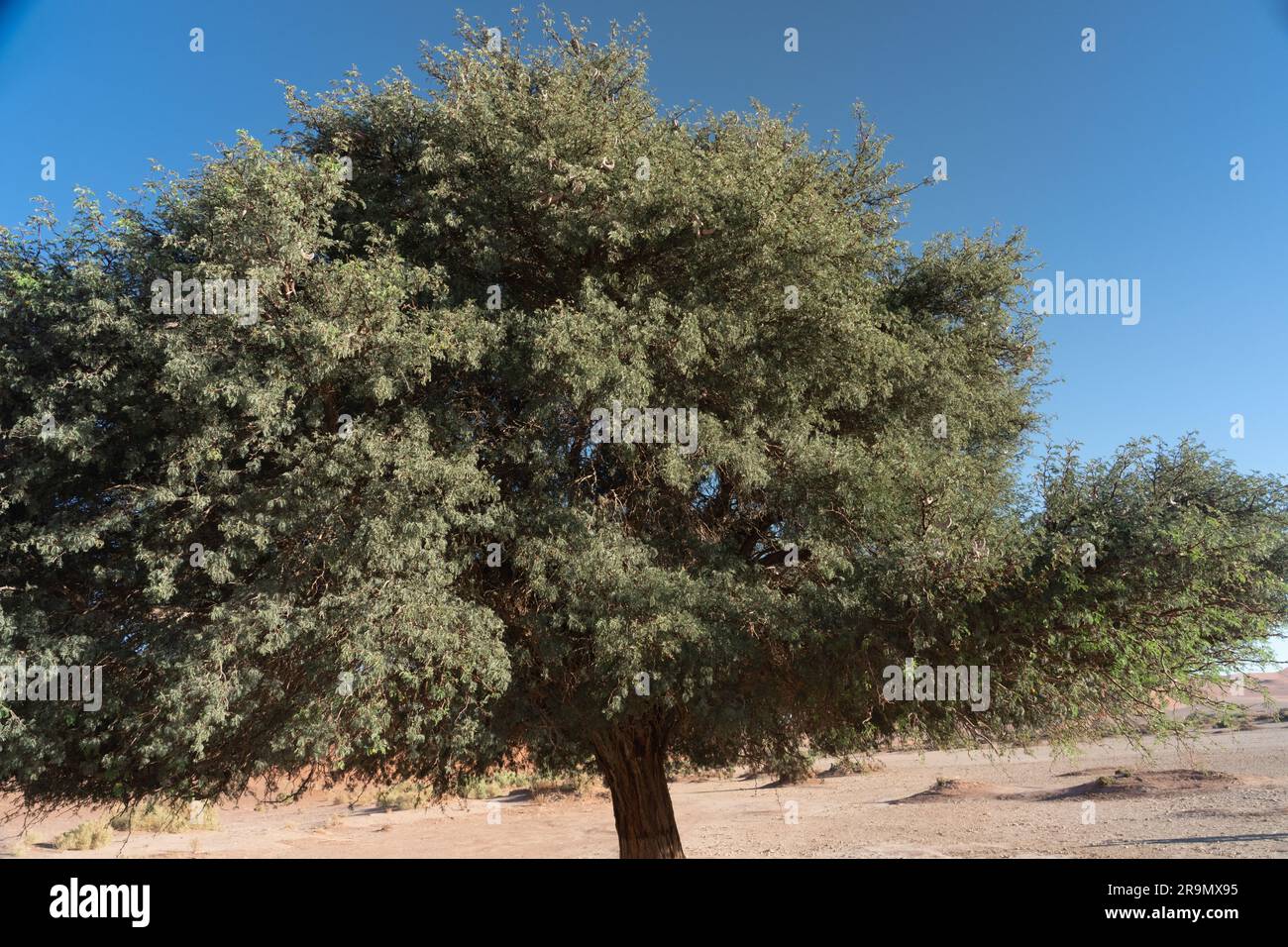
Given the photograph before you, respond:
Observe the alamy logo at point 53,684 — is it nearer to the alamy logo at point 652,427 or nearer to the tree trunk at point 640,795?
the alamy logo at point 652,427

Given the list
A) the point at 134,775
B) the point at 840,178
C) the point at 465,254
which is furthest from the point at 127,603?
the point at 840,178

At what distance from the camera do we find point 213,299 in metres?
9.44

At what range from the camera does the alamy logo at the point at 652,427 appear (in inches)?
428

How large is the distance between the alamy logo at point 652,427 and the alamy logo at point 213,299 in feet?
13.8

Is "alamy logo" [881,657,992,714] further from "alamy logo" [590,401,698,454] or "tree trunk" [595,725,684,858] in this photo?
"tree trunk" [595,725,684,858]

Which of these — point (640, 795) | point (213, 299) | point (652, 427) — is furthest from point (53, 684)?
point (640, 795)

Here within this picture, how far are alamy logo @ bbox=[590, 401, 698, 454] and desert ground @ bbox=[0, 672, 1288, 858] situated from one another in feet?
37.8

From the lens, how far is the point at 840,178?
46.6ft

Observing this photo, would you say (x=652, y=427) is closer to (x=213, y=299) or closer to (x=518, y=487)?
(x=518, y=487)

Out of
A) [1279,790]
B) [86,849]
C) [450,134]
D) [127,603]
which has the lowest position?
[86,849]

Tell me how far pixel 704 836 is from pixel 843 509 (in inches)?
969
